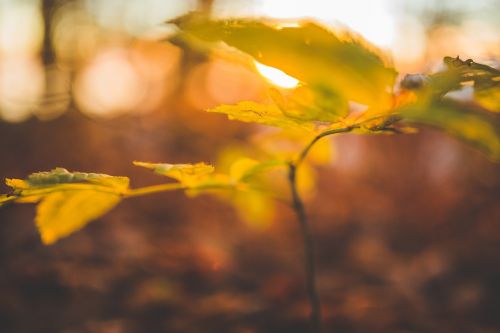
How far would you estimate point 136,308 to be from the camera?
5.00 ft

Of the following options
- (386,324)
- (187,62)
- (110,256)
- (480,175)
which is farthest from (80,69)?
(386,324)

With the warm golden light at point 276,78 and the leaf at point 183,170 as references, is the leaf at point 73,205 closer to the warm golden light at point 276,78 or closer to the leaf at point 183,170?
the leaf at point 183,170

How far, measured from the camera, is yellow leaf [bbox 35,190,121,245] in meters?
0.82

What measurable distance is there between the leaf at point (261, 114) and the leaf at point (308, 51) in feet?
0.37

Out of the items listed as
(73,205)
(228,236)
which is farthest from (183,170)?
(228,236)

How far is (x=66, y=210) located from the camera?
0.83 metres

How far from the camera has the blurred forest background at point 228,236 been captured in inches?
58.3

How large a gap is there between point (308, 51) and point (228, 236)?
2445 millimetres

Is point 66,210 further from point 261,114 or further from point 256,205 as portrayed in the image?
point 256,205

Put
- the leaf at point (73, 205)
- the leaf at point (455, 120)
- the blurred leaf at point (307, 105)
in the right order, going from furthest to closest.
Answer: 1. the leaf at point (73, 205)
2. the blurred leaf at point (307, 105)
3. the leaf at point (455, 120)

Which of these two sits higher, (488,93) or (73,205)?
(488,93)

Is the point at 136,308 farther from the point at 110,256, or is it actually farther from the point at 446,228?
the point at 446,228

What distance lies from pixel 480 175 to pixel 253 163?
3.18 meters

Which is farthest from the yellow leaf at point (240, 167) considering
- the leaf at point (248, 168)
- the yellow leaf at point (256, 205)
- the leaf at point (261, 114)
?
the yellow leaf at point (256, 205)
